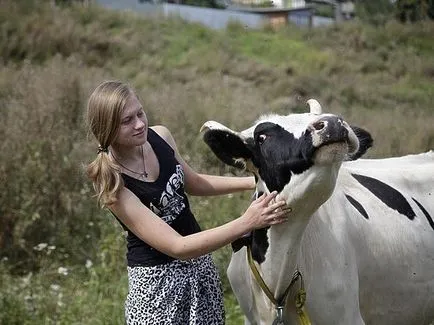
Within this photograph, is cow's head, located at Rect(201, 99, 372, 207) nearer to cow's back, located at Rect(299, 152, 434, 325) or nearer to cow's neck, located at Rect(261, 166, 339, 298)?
cow's neck, located at Rect(261, 166, 339, 298)

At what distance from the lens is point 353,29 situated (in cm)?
1956

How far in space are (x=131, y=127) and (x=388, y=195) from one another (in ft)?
5.01

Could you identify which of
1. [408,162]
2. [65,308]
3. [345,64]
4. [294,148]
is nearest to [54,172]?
[65,308]

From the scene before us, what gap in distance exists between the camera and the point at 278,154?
2980 millimetres

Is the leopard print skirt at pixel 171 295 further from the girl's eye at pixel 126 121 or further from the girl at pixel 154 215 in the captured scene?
the girl's eye at pixel 126 121

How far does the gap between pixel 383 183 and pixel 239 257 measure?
951 mm

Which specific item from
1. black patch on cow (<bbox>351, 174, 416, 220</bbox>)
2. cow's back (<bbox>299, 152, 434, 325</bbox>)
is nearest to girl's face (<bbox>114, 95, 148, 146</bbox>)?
cow's back (<bbox>299, 152, 434, 325</bbox>)

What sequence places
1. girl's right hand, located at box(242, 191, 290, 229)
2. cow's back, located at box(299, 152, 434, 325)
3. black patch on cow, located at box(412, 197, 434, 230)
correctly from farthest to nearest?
black patch on cow, located at box(412, 197, 434, 230)
cow's back, located at box(299, 152, 434, 325)
girl's right hand, located at box(242, 191, 290, 229)

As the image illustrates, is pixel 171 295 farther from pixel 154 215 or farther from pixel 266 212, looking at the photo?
pixel 266 212

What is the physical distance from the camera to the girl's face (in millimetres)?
3203

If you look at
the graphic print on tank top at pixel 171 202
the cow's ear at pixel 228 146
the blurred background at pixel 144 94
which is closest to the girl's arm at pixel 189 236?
the graphic print on tank top at pixel 171 202

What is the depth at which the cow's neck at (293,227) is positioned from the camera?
2.87 meters

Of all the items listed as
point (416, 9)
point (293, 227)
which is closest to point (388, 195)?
point (293, 227)

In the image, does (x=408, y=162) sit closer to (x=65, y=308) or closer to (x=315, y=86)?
(x=65, y=308)
